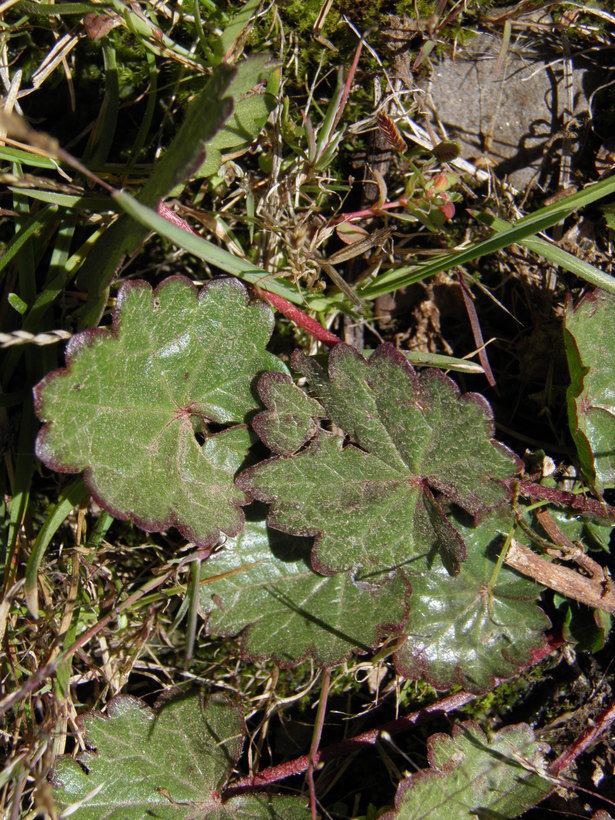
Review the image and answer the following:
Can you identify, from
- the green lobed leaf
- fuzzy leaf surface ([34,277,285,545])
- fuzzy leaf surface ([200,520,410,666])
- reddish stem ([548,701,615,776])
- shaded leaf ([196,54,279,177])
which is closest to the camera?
fuzzy leaf surface ([34,277,285,545])

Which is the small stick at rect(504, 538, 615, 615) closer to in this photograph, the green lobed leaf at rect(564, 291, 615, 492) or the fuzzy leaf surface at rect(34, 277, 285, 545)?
the green lobed leaf at rect(564, 291, 615, 492)

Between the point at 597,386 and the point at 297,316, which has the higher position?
the point at 297,316

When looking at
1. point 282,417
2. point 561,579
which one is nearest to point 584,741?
point 561,579

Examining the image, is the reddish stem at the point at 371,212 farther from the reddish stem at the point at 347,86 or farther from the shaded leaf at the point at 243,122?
the shaded leaf at the point at 243,122

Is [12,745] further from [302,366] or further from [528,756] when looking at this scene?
[528,756]

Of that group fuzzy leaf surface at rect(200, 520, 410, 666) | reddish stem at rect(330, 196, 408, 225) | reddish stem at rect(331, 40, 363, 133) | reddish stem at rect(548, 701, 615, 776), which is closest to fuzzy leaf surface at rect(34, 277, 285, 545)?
fuzzy leaf surface at rect(200, 520, 410, 666)

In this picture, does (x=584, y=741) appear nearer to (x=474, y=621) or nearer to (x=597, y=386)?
(x=474, y=621)
